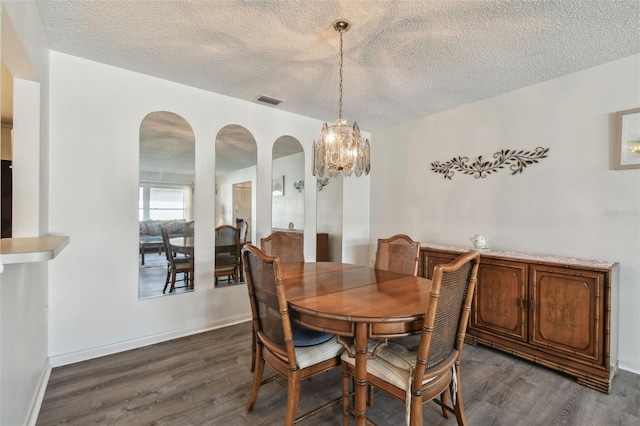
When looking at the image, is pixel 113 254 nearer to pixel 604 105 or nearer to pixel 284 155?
pixel 284 155

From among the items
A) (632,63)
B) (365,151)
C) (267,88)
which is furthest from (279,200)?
(632,63)

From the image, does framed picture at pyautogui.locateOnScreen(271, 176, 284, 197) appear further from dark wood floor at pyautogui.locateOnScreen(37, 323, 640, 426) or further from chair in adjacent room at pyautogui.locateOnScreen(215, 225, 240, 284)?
dark wood floor at pyautogui.locateOnScreen(37, 323, 640, 426)

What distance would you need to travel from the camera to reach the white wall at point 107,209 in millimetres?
2510

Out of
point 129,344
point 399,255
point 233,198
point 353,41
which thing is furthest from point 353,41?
point 129,344

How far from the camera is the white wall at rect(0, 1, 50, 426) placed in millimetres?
1445

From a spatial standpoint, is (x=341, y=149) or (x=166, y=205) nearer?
(x=341, y=149)

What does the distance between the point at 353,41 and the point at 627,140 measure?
7.84ft

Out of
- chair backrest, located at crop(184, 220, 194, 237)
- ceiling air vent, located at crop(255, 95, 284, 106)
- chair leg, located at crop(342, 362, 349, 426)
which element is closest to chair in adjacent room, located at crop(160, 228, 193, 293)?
chair backrest, located at crop(184, 220, 194, 237)

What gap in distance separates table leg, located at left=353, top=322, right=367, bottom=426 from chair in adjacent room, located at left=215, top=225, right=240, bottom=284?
2.22 metres

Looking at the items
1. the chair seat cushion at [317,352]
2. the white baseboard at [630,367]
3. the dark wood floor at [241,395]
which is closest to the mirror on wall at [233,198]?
the dark wood floor at [241,395]

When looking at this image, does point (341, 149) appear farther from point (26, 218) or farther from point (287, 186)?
point (26, 218)

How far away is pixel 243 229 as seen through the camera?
11.7 feet

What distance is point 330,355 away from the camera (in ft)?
5.81

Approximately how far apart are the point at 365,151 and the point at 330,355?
4.92 ft
